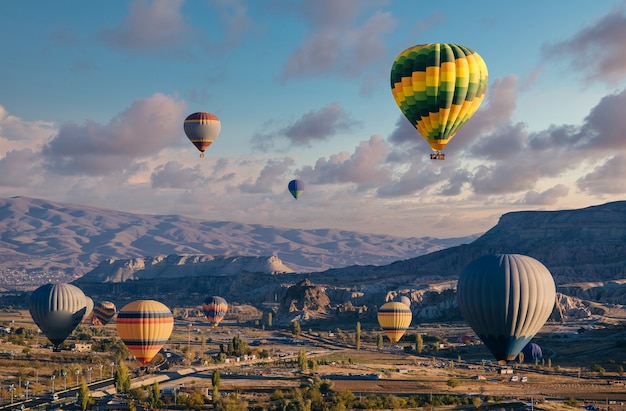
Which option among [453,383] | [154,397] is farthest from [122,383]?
[453,383]

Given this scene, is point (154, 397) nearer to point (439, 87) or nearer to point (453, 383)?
point (453, 383)

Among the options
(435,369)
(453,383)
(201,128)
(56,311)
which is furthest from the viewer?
(201,128)

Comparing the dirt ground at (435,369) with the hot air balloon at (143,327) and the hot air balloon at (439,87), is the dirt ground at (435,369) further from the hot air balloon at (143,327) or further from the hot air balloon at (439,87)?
the hot air balloon at (439,87)

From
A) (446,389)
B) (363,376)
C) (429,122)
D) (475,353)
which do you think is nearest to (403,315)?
Answer: (475,353)

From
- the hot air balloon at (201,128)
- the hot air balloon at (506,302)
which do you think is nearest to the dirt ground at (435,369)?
the hot air balloon at (506,302)

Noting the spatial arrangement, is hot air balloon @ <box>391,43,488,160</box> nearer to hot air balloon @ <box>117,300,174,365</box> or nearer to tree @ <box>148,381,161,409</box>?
hot air balloon @ <box>117,300,174,365</box>

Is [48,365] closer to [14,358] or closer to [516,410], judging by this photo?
[14,358]

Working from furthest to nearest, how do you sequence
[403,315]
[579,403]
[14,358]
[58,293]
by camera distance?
[403,315] → [14,358] → [58,293] → [579,403]
